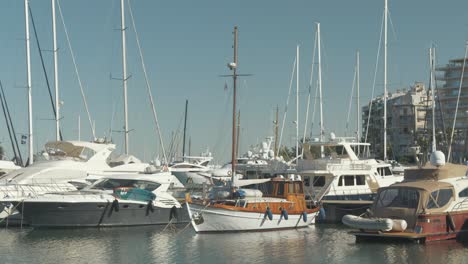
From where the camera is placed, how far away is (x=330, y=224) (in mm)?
33969

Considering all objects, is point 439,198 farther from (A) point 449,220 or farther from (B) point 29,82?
(B) point 29,82

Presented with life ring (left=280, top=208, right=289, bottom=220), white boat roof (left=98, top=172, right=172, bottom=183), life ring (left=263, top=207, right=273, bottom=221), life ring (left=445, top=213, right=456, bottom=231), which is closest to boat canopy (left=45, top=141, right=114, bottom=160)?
white boat roof (left=98, top=172, right=172, bottom=183)

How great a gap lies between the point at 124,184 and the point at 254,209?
7.79 meters

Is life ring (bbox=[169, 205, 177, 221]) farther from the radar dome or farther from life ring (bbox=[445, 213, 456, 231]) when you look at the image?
life ring (bbox=[445, 213, 456, 231])

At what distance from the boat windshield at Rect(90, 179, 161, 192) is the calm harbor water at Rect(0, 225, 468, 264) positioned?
2903mm

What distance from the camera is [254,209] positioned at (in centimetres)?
2945

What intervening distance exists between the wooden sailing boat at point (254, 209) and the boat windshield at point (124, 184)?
3855 mm

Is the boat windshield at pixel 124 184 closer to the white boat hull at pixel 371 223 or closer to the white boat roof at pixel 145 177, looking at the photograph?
the white boat roof at pixel 145 177

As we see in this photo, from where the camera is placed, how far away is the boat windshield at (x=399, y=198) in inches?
987

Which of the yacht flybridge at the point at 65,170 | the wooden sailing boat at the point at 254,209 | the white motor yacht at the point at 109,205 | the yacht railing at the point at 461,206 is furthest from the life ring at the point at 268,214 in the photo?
the yacht flybridge at the point at 65,170

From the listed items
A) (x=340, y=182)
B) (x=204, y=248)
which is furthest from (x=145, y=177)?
(x=340, y=182)

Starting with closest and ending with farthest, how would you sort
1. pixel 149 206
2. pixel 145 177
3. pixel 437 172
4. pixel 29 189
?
pixel 437 172 < pixel 149 206 < pixel 29 189 < pixel 145 177

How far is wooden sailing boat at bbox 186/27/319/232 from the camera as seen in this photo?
2884cm

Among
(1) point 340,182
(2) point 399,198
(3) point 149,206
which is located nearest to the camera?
(2) point 399,198
